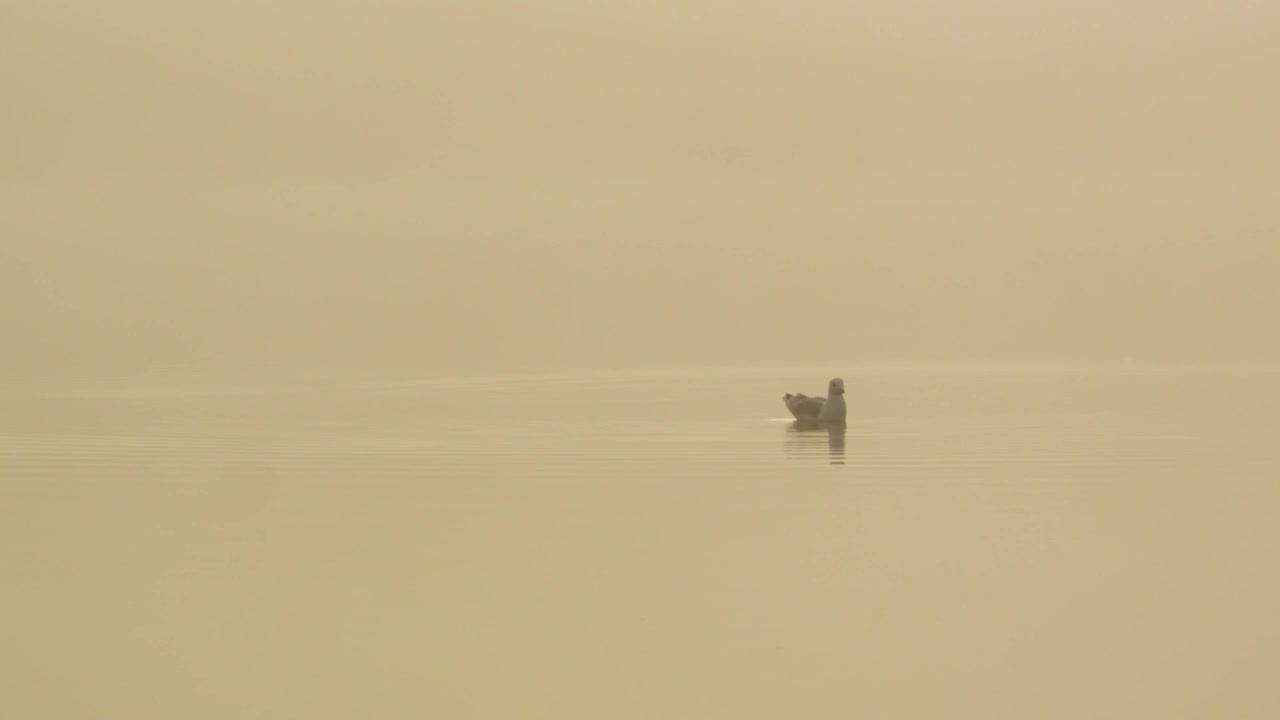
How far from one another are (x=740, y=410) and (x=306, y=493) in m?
3.60

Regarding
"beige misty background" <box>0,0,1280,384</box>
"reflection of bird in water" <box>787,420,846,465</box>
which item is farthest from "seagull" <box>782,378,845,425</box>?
"beige misty background" <box>0,0,1280,384</box>

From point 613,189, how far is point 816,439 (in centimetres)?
1441

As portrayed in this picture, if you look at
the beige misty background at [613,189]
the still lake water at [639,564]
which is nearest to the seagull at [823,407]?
the still lake water at [639,564]

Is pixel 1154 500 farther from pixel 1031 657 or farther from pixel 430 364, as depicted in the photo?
pixel 430 364

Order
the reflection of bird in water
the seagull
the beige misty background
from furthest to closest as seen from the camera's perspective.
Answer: the beige misty background → the seagull → the reflection of bird in water

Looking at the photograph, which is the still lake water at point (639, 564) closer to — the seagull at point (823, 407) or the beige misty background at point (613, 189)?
the seagull at point (823, 407)

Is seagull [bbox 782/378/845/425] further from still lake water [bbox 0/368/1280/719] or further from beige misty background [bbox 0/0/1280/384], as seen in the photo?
beige misty background [bbox 0/0/1280/384]

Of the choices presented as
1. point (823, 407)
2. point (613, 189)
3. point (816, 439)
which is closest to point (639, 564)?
point (816, 439)

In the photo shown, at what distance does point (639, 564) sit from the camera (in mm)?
5891

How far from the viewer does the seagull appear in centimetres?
938

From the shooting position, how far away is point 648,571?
5805 mm

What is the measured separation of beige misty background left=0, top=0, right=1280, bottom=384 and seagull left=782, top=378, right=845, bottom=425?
3.40 m

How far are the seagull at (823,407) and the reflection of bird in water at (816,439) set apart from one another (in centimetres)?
3

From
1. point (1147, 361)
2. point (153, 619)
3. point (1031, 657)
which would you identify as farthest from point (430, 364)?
point (1031, 657)
